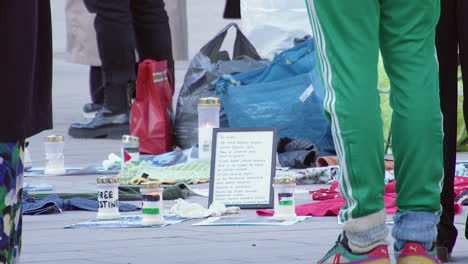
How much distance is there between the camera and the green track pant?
3078mm

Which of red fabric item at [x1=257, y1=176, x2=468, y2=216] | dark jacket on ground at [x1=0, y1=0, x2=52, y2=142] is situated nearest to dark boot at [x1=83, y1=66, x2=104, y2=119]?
red fabric item at [x1=257, y1=176, x2=468, y2=216]

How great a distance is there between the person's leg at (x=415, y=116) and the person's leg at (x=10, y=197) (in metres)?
0.98

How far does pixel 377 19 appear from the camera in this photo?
313cm

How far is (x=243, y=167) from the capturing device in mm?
4984

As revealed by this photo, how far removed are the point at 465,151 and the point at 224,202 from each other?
262 cm

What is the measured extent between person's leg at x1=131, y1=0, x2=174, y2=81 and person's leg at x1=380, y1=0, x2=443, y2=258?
4600mm

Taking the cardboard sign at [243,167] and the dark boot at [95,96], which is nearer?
the cardboard sign at [243,167]

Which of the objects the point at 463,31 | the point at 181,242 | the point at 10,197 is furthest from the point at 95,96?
the point at 10,197

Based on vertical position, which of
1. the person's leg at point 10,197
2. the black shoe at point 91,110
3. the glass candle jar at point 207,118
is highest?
the person's leg at point 10,197

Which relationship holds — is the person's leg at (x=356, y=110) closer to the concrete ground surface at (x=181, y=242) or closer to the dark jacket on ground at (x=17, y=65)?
the concrete ground surface at (x=181, y=242)

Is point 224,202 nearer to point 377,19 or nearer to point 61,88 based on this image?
point 377,19

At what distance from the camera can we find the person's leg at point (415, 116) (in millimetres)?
3113

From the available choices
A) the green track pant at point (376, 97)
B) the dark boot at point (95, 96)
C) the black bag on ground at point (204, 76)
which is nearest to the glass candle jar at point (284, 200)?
the green track pant at point (376, 97)

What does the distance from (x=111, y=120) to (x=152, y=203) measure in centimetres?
362
